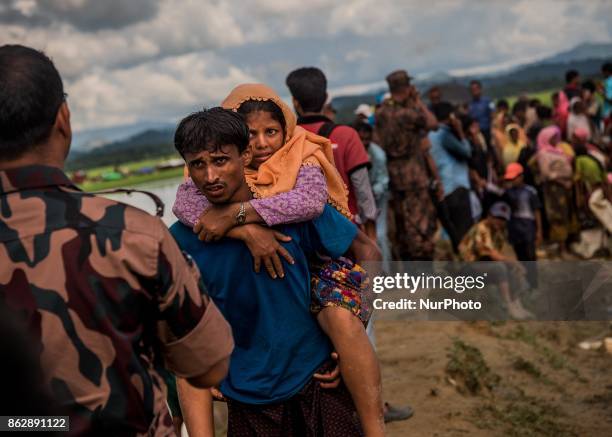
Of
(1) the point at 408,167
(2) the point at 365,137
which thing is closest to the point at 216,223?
(2) the point at 365,137

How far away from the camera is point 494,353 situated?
6.76 metres

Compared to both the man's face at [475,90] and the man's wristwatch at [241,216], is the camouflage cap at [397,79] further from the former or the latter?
the man's face at [475,90]

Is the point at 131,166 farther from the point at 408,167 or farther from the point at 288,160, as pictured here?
the point at 288,160

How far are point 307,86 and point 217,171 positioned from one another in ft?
6.76

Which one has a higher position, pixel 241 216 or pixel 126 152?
pixel 126 152

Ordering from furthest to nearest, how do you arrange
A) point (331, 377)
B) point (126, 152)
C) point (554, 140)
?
point (554, 140) → point (126, 152) → point (331, 377)

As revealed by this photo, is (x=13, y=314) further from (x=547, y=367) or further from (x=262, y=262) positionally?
(x=547, y=367)

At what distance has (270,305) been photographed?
8.43 ft

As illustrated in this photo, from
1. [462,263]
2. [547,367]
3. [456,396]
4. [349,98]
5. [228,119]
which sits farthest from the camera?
[349,98]

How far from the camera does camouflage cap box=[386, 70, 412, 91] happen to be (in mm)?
7086

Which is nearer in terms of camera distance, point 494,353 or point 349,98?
point 494,353

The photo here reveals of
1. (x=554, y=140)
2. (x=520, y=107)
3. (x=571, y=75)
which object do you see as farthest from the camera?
(x=520, y=107)

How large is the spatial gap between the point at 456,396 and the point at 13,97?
15.8 feet

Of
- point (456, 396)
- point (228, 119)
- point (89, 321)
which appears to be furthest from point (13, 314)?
point (456, 396)
